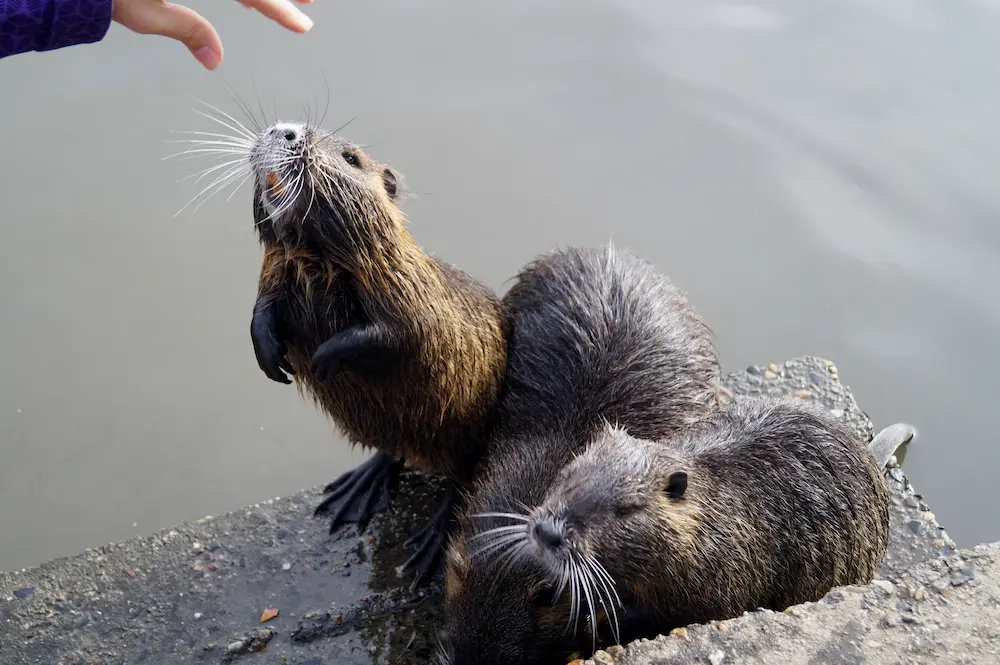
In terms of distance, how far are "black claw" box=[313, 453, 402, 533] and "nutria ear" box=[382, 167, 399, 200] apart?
3.39ft

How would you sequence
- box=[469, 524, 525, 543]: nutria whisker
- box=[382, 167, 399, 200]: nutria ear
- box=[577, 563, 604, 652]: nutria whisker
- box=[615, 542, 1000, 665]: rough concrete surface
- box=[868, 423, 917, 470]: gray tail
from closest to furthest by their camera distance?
1. box=[615, 542, 1000, 665]: rough concrete surface
2. box=[577, 563, 604, 652]: nutria whisker
3. box=[469, 524, 525, 543]: nutria whisker
4. box=[382, 167, 399, 200]: nutria ear
5. box=[868, 423, 917, 470]: gray tail

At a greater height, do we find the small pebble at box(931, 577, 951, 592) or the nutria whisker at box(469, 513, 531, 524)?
the small pebble at box(931, 577, 951, 592)

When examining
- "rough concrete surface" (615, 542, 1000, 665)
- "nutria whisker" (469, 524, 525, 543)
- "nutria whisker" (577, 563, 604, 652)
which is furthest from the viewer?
"nutria whisker" (469, 524, 525, 543)

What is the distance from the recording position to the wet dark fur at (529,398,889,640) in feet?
8.44

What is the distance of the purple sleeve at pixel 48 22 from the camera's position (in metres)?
2.43

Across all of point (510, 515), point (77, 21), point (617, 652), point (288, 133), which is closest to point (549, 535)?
point (510, 515)

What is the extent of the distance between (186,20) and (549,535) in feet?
5.44

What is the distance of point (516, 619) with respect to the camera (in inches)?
99.3

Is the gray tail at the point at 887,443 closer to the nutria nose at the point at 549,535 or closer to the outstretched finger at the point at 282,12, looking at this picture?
the nutria nose at the point at 549,535

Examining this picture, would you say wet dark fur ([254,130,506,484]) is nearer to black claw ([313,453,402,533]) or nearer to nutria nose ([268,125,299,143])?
nutria nose ([268,125,299,143])

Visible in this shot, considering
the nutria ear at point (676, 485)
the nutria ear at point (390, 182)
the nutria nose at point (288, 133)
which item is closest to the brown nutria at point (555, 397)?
the nutria ear at point (676, 485)

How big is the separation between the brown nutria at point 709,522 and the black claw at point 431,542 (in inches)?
21.9

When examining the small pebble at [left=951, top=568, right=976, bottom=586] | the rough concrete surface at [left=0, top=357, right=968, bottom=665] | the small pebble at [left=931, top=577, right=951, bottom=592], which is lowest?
the rough concrete surface at [left=0, top=357, right=968, bottom=665]

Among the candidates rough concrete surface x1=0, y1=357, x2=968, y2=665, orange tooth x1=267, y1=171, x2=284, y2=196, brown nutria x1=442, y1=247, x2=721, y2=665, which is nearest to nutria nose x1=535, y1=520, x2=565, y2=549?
brown nutria x1=442, y1=247, x2=721, y2=665
